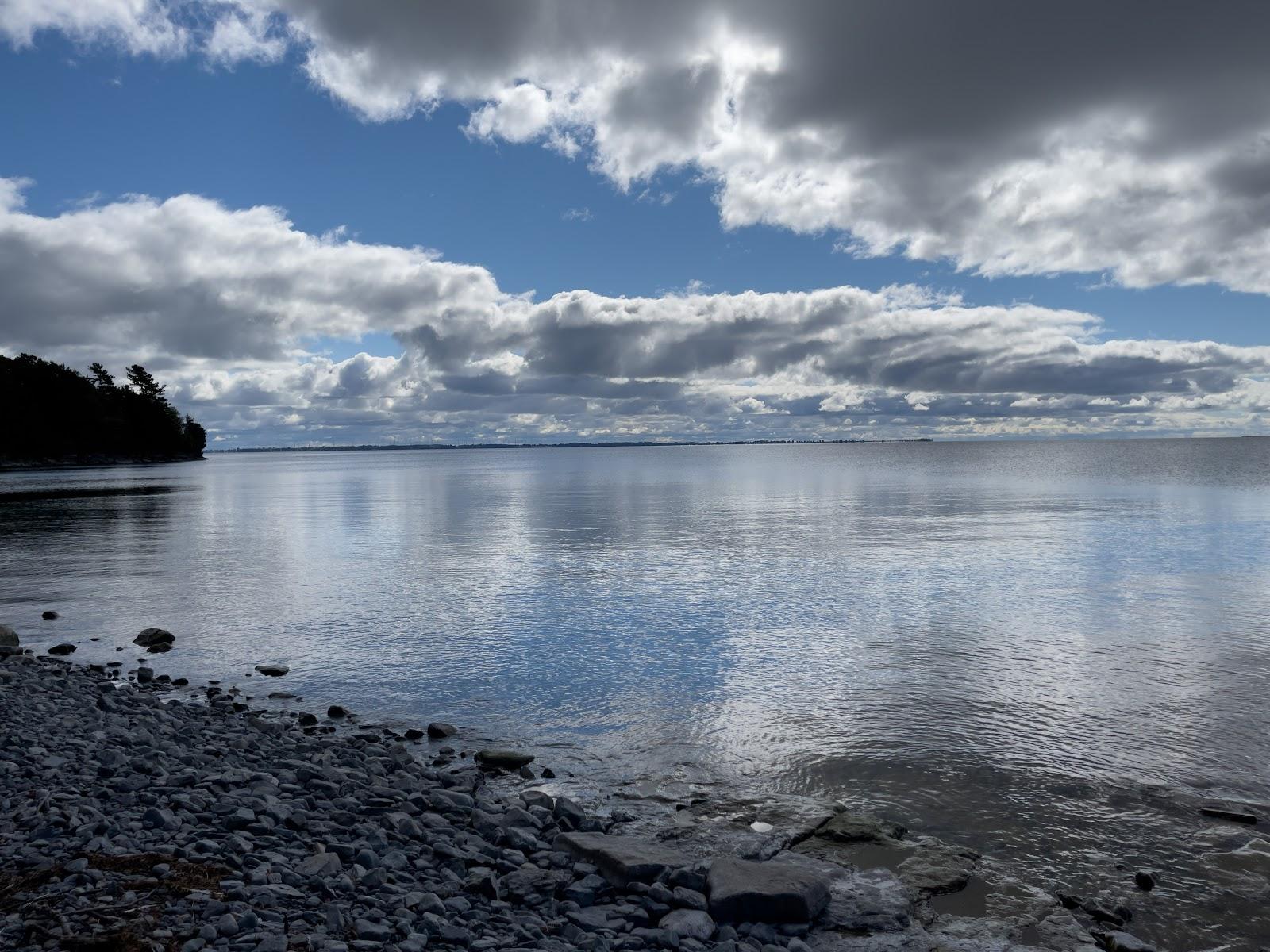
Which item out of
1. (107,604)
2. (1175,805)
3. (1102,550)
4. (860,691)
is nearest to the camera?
(1175,805)

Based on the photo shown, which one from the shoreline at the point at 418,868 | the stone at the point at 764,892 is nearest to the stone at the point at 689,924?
the shoreline at the point at 418,868

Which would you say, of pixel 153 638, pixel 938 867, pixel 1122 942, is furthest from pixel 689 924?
pixel 153 638

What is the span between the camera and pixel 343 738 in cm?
1459

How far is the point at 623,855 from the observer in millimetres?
9383

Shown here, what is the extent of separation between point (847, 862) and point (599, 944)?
409cm

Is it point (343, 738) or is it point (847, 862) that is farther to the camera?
point (343, 738)

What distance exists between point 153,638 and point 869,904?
21537 mm

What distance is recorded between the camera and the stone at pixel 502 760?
1372cm

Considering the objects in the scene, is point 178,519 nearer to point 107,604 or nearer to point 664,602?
point 107,604

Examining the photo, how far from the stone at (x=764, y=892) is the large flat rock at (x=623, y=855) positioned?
22.2 inches

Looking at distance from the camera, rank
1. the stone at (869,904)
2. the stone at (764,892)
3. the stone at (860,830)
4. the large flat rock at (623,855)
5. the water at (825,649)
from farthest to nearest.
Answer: the water at (825,649), the stone at (860,830), the large flat rock at (623,855), the stone at (869,904), the stone at (764,892)

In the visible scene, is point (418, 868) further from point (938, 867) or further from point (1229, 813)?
point (1229, 813)

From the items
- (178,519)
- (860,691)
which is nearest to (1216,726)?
(860,691)

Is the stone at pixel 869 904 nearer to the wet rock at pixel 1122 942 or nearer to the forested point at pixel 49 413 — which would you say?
the wet rock at pixel 1122 942
